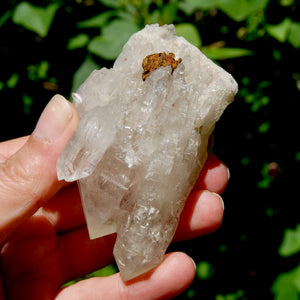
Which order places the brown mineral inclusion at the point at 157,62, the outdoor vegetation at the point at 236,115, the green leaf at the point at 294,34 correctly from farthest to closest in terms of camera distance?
the outdoor vegetation at the point at 236,115, the green leaf at the point at 294,34, the brown mineral inclusion at the point at 157,62

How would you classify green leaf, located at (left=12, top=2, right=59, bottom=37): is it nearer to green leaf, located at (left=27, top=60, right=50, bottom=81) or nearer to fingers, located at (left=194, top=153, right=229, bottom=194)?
green leaf, located at (left=27, top=60, right=50, bottom=81)

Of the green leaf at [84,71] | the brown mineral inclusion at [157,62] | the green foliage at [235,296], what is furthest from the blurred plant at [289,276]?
the green leaf at [84,71]

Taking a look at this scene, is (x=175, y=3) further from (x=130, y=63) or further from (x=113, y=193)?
(x=113, y=193)

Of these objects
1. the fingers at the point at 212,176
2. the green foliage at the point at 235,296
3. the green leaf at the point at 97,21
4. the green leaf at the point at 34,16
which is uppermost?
the green leaf at the point at 34,16

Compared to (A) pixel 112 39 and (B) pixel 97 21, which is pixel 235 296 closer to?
(A) pixel 112 39

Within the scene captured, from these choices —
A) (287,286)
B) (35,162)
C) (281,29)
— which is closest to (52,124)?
(35,162)

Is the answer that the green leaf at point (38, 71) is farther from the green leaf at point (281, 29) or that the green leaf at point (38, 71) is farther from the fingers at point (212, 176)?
the green leaf at point (281, 29)

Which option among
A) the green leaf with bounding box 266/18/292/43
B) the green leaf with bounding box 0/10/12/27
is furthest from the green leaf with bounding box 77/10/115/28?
the green leaf with bounding box 266/18/292/43
